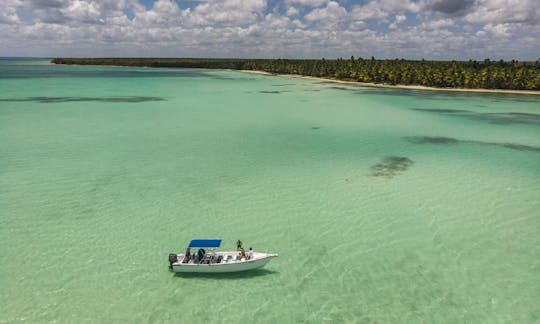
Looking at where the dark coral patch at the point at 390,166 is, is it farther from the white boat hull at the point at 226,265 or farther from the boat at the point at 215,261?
the boat at the point at 215,261

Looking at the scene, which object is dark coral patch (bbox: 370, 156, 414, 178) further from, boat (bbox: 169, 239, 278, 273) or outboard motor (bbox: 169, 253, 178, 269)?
outboard motor (bbox: 169, 253, 178, 269)

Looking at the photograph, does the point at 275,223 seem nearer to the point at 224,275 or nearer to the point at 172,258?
the point at 224,275

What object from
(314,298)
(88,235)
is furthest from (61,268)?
(314,298)

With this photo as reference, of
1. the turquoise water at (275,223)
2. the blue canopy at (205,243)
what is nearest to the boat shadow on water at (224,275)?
the turquoise water at (275,223)

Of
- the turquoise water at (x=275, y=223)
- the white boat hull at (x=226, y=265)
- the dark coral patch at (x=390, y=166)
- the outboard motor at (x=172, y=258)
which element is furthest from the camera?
the dark coral patch at (x=390, y=166)

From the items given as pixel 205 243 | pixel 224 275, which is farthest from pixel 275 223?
pixel 205 243

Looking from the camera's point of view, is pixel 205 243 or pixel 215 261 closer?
pixel 215 261

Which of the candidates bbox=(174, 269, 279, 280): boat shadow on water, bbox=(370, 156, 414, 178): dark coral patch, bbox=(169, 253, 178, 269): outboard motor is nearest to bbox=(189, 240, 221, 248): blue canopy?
bbox=(169, 253, 178, 269): outboard motor

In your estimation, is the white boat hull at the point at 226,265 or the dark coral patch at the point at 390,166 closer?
the white boat hull at the point at 226,265

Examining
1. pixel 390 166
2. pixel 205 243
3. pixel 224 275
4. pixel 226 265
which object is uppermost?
pixel 390 166

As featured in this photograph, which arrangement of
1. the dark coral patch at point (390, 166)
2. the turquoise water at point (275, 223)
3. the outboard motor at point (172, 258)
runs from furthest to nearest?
the dark coral patch at point (390, 166) → the outboard motor at point (172, 258) → the turquoise water at point (275, 223)
